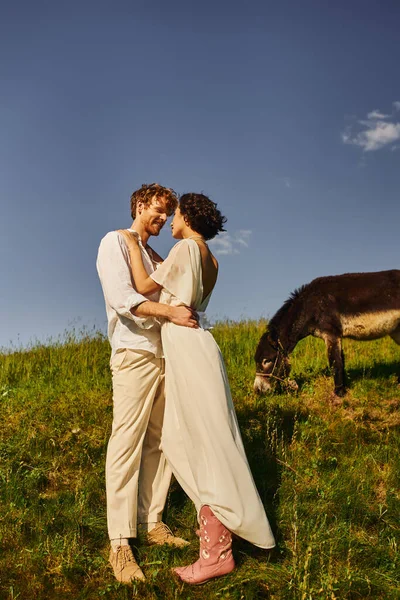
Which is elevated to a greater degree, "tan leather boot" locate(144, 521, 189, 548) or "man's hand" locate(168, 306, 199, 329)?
"man's hand" locate(168, 306, 199, 329)

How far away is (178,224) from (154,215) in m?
0.41

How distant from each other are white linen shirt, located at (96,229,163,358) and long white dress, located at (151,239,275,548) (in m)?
0.17

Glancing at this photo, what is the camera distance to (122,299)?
4742 millimetres

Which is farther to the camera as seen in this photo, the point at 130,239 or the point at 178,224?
the point at 130,239

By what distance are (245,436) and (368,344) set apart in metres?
7.52

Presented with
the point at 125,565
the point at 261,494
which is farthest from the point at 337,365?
the point at 125,565

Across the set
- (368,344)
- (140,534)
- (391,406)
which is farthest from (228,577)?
(368,344)

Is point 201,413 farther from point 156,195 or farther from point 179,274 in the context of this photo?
point 156,195

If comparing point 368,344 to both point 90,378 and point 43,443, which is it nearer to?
point 90,378

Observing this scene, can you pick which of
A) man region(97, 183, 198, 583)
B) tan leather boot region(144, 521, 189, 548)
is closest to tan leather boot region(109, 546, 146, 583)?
→ man region(97, 183, 198, 583)

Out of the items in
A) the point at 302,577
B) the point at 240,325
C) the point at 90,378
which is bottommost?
the point at 302,577

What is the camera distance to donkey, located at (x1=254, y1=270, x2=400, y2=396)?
1048 cm

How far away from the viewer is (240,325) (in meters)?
16.1

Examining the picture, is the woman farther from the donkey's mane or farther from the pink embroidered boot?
the donkey's mane
